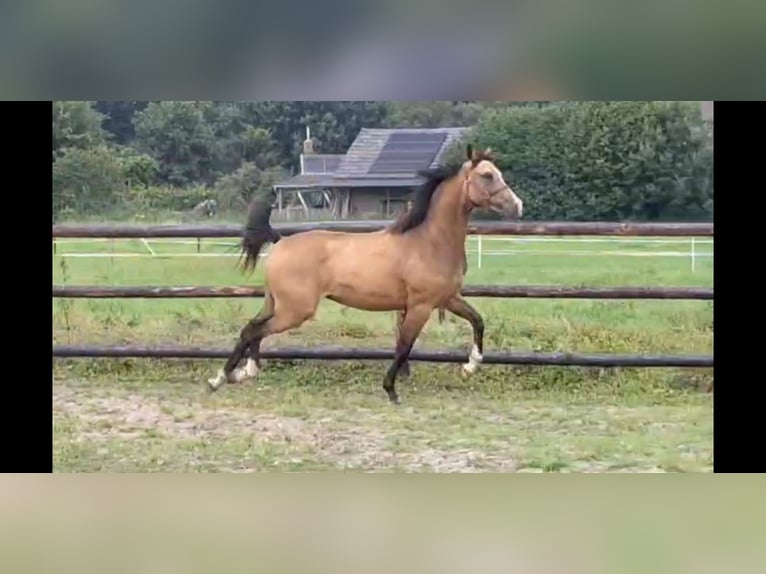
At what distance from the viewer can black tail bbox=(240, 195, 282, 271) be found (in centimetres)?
490

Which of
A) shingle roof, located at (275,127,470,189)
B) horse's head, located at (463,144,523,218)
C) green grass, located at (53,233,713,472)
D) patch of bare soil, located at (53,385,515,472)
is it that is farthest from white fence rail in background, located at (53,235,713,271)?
patch of bare soil, located at (53,385,515,472)

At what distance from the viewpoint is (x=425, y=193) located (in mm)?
4855

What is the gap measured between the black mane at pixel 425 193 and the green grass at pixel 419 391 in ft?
0.83

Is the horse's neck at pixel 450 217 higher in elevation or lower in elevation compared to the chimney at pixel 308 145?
lower

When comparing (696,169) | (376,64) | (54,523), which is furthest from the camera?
(696,169)

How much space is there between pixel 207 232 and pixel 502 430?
4.77 feet

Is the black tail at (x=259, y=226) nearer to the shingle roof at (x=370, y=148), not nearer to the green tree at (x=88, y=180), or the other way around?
the shingle roof at (x=370, y=148)

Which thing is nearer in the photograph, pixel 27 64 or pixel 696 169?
pixel 27 64

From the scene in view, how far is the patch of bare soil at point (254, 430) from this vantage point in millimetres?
4840

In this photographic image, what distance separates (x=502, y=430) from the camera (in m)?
4.90

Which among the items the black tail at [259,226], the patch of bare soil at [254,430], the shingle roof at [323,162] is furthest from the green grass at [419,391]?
the shingle roof at [323,162]

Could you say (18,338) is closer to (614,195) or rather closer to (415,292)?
(415,292)

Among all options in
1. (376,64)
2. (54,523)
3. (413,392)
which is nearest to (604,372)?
(413,392)

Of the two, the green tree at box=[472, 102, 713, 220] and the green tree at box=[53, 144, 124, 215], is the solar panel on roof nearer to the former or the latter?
the green tree at box=[472, 102, 713, 220]
